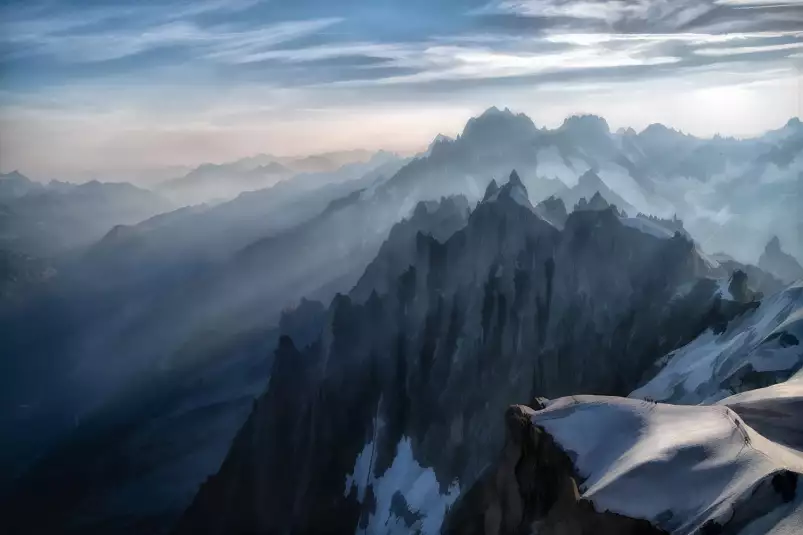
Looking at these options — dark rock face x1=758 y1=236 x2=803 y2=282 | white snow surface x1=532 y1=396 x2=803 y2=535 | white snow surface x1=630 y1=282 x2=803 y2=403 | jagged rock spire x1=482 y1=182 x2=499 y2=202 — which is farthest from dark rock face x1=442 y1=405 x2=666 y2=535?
dark rock face x1=758 y1=236 x2=803 y2=282

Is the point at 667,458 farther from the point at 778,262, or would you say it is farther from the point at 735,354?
the point at 778,262

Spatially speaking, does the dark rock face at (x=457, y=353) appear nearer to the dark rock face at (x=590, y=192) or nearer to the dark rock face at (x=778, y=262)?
the dark rock face at (x=778, y=262)

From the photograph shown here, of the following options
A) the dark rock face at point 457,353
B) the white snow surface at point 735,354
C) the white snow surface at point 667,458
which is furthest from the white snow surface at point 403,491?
the white snow surface at point 667,458

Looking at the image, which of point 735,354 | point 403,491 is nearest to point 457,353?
point 403,491

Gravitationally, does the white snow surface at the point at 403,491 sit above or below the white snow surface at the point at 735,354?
below

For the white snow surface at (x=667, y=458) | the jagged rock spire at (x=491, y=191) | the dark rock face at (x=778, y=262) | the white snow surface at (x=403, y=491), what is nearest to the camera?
the white snow surface at (x=667, y=458)

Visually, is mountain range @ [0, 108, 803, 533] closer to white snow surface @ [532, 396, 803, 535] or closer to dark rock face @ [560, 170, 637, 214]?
white snow surface @ [532, 396, 803, 535]
